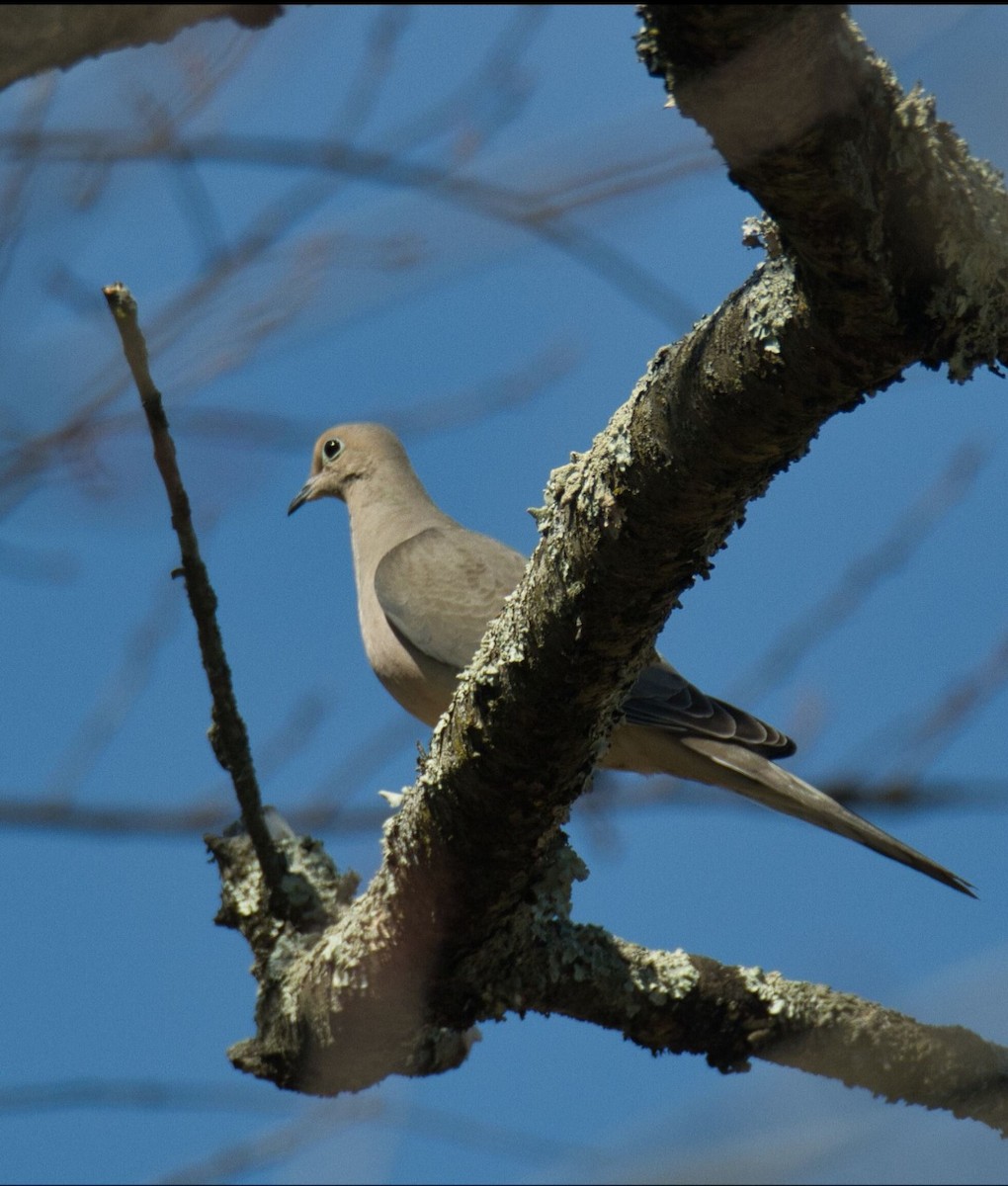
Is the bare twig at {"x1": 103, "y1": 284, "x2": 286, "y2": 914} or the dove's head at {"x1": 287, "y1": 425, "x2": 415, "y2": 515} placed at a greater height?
the dove's head at {"x1": 287, "y1": 425, "x2": 415, "y2": 515}

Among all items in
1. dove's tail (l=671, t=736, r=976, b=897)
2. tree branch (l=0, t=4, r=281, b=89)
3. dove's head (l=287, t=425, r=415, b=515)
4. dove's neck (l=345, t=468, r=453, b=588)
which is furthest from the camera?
dove's head (l=287, t=425, r=415, b=515)

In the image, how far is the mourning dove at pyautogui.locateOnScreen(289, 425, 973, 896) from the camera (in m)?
3.92

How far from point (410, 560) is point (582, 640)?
8.92 feet

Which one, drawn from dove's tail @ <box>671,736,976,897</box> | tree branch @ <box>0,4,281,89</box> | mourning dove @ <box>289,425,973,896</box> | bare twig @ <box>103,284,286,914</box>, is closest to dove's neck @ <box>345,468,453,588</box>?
mourning dove @ <box>289,425,973,896</box>

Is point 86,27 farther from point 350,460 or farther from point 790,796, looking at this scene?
point 350,460

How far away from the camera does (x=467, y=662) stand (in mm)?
4113

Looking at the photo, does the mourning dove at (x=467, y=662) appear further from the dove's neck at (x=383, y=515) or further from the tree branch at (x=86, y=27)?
the tree branch at (x=86, y=27)

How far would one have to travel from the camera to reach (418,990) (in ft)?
8.84

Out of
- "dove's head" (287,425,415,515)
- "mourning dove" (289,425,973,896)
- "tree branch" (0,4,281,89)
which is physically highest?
"dove's head" (287,425,415,515)

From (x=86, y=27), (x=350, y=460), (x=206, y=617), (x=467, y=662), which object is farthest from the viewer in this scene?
(x=350, y=460)


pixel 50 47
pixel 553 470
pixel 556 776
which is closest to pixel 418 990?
pixel 556 776

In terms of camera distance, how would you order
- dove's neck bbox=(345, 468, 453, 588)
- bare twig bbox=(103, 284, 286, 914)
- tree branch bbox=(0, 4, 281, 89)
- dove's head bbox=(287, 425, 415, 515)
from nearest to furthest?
tree branch bbox=(0, 4, 281, 89) < bare twig bbox=(103, 284, 286, 914) < dove's neck bbox=(345, 468, 453, 588) < dove's head bbox=(287, 425, 415, 515)

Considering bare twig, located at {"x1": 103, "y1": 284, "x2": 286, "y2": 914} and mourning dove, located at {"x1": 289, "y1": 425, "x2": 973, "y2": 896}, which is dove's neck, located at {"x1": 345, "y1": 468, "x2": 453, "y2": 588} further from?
bare twig, located at {"x1": 103, "y1": 284, "x2": 286, "y2": 914}

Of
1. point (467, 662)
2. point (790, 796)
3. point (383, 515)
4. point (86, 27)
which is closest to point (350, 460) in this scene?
point (383, 515)
